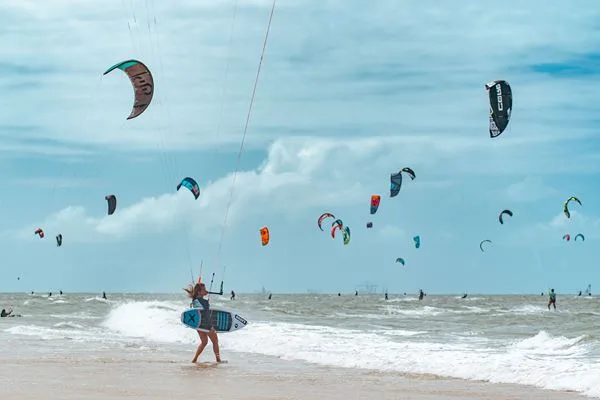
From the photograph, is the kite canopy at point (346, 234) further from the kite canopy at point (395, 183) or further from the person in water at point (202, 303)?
the person in water at point (202, 303)

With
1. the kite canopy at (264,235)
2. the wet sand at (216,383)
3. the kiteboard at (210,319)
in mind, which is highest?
the kite canopy at (264,235)

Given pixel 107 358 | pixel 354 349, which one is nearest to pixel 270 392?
pixel 107 358

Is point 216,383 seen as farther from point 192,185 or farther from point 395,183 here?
point 395,183

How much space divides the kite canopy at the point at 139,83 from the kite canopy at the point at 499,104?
24.3 ft

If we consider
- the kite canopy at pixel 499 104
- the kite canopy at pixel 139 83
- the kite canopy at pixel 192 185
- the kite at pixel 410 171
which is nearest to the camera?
the kite canopy at pixel 139 83

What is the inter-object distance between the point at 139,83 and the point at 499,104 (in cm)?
789

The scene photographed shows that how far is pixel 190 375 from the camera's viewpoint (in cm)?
1194

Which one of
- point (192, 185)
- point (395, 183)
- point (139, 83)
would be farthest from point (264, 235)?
point (139, 83)

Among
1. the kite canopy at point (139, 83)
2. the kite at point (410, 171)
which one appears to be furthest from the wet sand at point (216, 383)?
the kite at point (410, 171)

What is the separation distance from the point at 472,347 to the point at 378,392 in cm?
843

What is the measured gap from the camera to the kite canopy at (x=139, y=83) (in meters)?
16.4

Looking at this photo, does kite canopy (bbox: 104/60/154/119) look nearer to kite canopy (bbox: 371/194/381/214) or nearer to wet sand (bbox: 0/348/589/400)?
wet sand (bbox: 0/348/589/400)

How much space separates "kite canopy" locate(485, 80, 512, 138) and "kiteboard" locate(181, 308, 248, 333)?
7.37 metres

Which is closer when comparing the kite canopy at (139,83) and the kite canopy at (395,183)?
the kite canopy at (139,83)
